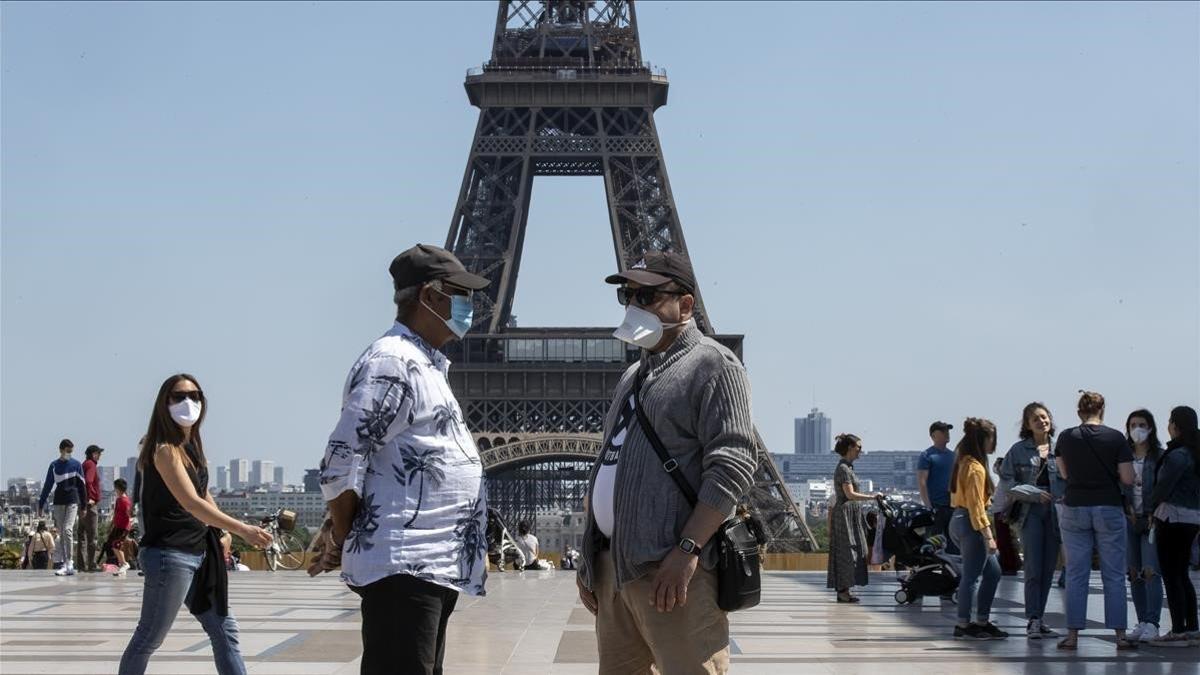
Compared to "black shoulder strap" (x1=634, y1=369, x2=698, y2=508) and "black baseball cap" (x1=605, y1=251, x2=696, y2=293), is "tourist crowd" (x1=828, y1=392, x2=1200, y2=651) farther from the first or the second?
"black shoulder strap" (x1=634, y1=369, x2=698, y2=508)

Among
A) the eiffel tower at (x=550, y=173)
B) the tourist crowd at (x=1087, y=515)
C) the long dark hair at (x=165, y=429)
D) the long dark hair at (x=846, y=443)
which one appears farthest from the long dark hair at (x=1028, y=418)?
the eiffel tower at (x=550, y=173)

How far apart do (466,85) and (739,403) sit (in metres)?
54.9

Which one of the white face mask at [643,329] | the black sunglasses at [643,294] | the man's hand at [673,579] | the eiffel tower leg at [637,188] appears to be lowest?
the man's hand at [673,579]

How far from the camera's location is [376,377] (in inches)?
225

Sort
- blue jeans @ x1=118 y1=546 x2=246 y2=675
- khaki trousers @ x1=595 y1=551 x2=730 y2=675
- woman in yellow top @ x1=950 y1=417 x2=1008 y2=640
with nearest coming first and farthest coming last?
khaki trousers @ x1=595 y1=551 x2=730 y2=675 → blue jeans @ x1=118 y1=546 x2=246 y2=675 → woman in yellow top @ x1=950 y1=417 x2=1008 y2=640

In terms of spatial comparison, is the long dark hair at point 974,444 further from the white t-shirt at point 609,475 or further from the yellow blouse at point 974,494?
the white t-shirt at point 609,475

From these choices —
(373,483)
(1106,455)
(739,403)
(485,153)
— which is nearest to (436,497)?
(373,483)

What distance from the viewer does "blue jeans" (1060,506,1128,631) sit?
451 inches

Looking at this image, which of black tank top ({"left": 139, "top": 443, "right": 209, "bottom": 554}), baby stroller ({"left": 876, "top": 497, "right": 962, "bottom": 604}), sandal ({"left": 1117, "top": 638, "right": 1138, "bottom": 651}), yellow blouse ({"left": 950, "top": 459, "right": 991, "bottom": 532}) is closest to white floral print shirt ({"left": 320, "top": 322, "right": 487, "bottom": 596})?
black tank top ({"left": 139, "top": 443, "right": 209, "bottom": 554})

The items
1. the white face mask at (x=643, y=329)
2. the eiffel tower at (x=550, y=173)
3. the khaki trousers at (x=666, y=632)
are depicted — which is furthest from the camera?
the eiffel tower at (x=550, y=173)

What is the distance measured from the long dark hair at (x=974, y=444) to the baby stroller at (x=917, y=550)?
332 centimetres

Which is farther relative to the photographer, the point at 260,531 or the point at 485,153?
the point at 485,153

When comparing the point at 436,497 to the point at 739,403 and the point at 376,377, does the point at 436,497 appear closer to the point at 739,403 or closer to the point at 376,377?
the point at 376,377

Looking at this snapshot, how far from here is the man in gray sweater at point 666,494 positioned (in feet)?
19.3
